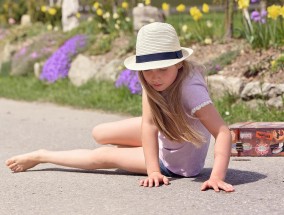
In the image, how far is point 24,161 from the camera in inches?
204

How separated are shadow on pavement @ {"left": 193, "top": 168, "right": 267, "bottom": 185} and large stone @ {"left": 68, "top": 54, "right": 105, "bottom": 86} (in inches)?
235

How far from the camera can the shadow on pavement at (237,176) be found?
463 centimetres

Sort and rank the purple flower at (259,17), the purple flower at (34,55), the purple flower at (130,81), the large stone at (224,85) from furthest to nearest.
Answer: the purple flower at (34,55)
the purple flower at (130,81)
the purple flower at (259,17)
the large stone at (224,85)

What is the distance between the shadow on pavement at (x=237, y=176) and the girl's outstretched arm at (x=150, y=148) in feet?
0.97

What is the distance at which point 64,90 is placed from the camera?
35.2 ft

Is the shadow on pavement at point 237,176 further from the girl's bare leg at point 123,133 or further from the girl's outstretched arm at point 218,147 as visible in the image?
the girl's bare leg at point 123,133

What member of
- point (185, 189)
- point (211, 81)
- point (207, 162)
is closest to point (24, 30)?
point (211, 81)

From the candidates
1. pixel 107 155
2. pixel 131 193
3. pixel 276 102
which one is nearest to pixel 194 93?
pixel 131 193

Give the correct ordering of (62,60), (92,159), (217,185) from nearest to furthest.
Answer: (217,185) → (92,159) → (62,60)

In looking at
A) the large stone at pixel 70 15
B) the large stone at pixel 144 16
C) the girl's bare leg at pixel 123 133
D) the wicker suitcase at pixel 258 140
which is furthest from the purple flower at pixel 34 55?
the girl's bare leg at pixel 123 133

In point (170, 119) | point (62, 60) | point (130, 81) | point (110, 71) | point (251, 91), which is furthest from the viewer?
point (62, 60)

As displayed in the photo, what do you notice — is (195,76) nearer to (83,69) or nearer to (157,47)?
(157,47)

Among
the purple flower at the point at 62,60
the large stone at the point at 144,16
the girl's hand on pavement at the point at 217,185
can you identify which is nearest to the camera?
the girl's hand on pavement at the point at 217,185

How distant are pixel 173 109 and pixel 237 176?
2.16 ft
